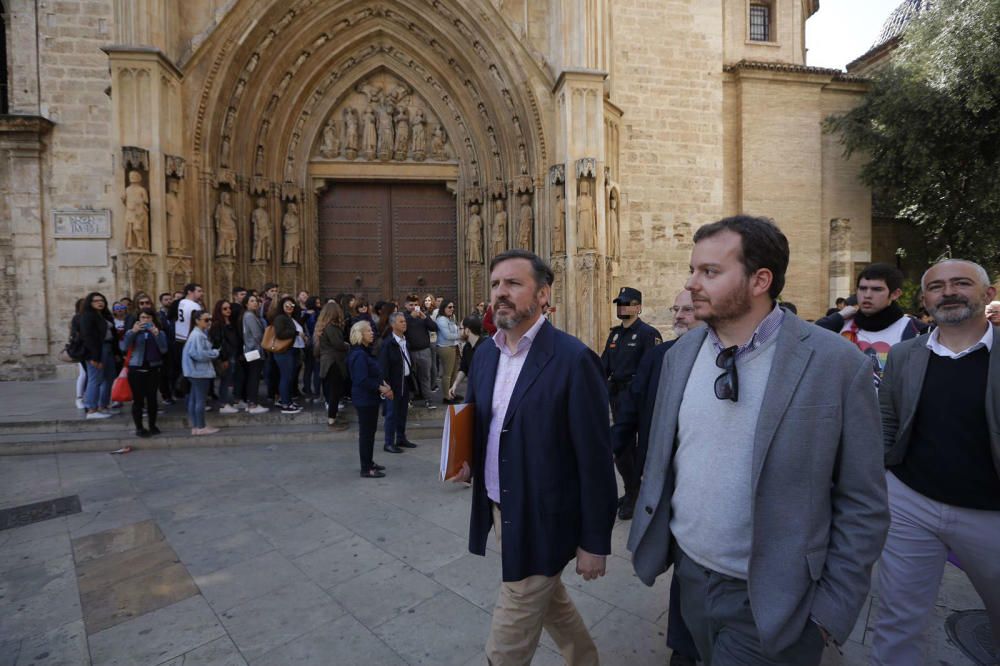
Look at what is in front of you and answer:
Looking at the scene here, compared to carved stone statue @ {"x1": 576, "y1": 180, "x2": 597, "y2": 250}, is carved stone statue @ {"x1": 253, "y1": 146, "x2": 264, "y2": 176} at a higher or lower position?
higher

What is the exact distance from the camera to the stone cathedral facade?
10.1m

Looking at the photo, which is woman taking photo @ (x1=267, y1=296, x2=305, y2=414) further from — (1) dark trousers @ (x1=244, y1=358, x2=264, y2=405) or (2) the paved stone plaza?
(2) the paved stone plaza

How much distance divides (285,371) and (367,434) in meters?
2.90

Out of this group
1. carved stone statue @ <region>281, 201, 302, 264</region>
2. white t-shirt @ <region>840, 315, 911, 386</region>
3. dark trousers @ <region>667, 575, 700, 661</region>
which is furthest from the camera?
carved stone statue @ <region>281, 201, 302, 264</region>

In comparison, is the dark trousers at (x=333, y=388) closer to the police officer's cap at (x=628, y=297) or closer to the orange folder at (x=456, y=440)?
the police officer's cap at (x=628, y=297)

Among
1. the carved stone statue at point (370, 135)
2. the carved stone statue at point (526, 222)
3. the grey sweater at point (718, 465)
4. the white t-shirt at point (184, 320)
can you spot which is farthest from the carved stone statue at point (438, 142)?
the grey sweater at point (718, 465)

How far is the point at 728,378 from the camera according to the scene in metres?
1.58

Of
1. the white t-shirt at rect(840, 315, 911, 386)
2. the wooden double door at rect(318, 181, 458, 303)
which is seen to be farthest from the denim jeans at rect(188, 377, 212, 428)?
the white t-shirt at rect(840, 315, 911, 386)

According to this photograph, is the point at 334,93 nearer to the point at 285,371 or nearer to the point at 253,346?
the point at 253,346

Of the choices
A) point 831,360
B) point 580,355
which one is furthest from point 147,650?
point 831,360

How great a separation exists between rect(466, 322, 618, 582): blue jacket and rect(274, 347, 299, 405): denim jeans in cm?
660

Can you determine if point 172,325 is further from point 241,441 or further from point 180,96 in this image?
point 180,96

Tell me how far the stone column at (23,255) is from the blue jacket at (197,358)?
748 centimetres

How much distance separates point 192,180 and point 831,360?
11360 millimetres
